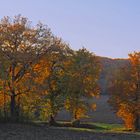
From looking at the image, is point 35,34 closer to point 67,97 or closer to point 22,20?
point 22,20

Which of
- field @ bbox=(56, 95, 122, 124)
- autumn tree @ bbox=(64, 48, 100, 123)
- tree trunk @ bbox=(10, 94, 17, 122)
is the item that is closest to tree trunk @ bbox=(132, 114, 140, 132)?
autumn tree @ bbox=(64, 48, 100, 123)

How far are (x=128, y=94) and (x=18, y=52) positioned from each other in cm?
2174

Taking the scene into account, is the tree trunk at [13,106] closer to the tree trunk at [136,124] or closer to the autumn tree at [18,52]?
the autumn tree at [18,52]

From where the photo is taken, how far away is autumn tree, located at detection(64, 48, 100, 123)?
82.2 meters

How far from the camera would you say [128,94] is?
8500 centimetres

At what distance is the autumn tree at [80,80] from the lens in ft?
270

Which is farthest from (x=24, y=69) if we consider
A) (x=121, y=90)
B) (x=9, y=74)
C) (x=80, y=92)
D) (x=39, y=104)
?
(x=121, y=90)

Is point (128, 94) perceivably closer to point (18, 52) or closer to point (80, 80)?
point (80, 80)

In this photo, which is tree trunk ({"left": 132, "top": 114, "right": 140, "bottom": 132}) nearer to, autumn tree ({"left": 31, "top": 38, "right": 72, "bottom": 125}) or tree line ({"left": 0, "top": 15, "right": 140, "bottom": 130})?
tree line ({"left": 0, "top": 15, "right": 140, "bottom": 130})

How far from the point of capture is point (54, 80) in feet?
270

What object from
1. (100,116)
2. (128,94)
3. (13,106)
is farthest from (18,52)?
(100,116)

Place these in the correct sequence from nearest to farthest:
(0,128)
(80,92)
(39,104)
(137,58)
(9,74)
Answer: (0,128)
(9,74)
(39,104)
(80,92)
(137,58)

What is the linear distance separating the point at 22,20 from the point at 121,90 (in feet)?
67.6

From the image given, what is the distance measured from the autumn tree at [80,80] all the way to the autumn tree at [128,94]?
135 inches
